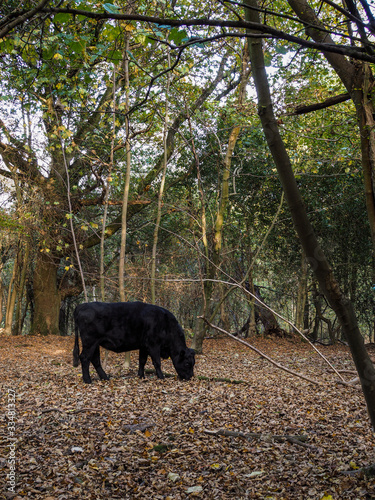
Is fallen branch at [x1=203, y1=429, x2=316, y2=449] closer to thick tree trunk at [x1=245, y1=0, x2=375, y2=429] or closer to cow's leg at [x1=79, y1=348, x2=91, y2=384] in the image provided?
thick tree trunk at [x1=245, y1=0, x2=375, y2=429]

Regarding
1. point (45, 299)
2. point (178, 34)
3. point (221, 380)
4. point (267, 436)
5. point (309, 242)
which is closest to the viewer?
point (178, 34)

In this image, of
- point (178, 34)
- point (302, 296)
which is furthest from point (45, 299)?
point (178, 34)

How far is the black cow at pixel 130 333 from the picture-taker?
26.3 feet

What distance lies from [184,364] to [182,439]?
3.44m

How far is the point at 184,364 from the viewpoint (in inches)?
323

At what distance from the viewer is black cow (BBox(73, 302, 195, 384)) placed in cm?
802

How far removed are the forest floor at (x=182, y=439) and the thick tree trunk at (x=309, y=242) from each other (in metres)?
1.40

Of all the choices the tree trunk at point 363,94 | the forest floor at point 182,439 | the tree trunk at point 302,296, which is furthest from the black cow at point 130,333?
the tree trunk at point 302,296

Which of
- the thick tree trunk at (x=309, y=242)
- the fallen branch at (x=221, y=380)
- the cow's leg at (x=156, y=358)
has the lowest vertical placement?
the fallen branch at (x=221, y=380)

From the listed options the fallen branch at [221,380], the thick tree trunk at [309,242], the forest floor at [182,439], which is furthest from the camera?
the fallen branch at [221,380]

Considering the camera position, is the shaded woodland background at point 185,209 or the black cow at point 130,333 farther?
the shaded woodland background at point 185,209

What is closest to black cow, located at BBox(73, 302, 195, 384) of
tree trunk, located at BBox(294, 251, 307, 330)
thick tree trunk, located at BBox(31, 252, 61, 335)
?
tree trunk, located at BBox(294, 251, 307, 330)

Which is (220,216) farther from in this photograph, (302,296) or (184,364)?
(302,296)

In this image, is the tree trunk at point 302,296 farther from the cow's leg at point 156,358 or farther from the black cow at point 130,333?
the cow's leg at point 156,358
